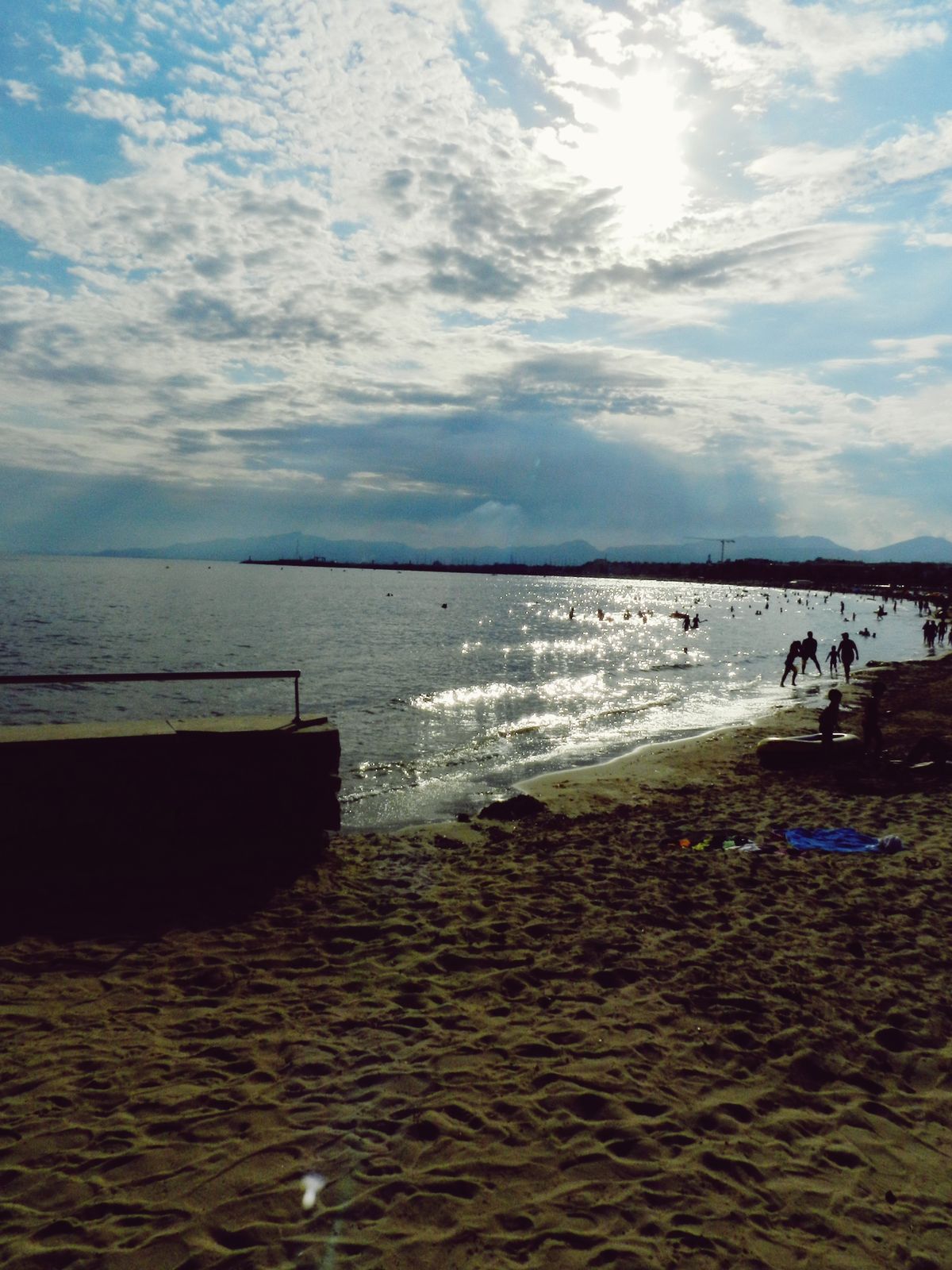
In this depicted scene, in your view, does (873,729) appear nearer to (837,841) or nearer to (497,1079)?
(837,841)

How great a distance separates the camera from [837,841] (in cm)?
983

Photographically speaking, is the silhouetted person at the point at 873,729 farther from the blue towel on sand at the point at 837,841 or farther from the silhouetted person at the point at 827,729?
the blue towel on sand at the point at 837,841

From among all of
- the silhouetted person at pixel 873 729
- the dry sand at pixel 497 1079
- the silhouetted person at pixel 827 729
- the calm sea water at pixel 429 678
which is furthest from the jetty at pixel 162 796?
the silhouetted person at pixel 873 729

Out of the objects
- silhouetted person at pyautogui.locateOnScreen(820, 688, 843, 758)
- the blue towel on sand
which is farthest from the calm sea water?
the blue towel on sand

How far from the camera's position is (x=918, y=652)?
46.5 m

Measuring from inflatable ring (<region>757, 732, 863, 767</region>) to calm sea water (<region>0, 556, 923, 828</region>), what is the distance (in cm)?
419

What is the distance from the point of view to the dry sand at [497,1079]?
3.51 m

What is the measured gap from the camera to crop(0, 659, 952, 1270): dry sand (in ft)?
11.5

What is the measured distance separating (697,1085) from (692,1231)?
1.24 meters

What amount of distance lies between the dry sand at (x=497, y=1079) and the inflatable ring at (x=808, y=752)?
6.75 metres

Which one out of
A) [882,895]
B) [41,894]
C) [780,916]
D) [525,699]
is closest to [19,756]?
[41,894]

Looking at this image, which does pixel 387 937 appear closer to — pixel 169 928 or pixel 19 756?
pixel 169 928

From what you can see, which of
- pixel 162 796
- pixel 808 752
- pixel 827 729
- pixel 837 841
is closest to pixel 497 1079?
pixel 162 796

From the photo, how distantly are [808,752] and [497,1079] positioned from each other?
12500mm
